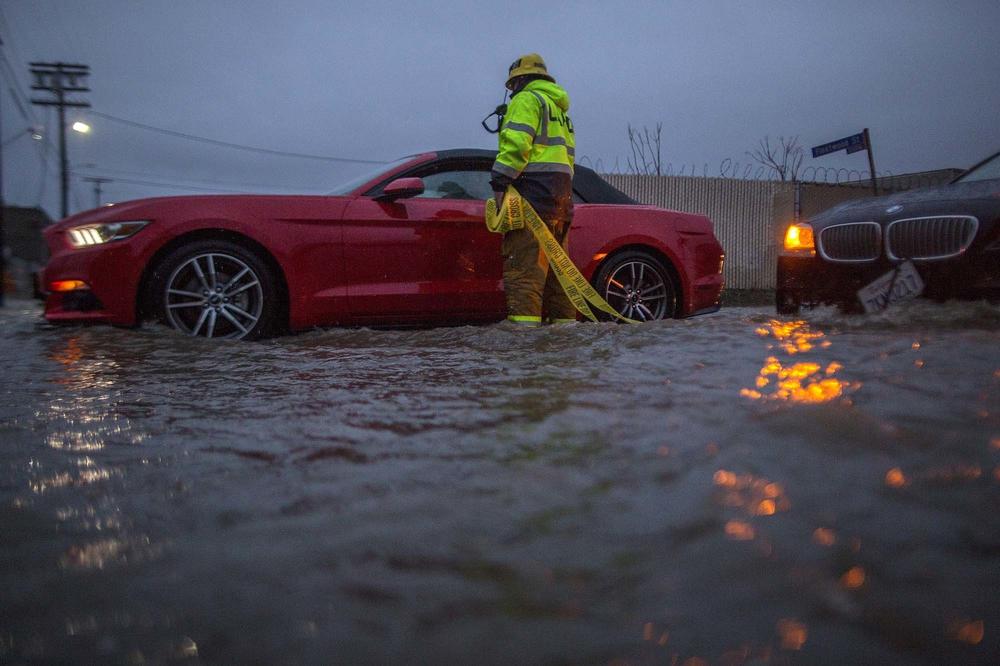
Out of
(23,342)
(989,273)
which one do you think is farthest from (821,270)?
(23,342)

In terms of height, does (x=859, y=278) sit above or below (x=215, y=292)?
above

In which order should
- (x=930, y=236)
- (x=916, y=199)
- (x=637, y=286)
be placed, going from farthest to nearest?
(x=637, y=286), (x=916, y=199), (x=930, y=236)

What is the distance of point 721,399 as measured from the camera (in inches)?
71.2

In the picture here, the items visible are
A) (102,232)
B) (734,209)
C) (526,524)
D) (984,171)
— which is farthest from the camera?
(734,209)

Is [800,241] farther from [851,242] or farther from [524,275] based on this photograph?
[524,275]

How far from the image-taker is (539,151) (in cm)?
461

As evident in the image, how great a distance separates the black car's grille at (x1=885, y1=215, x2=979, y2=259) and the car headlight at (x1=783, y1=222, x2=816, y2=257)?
0.46 m

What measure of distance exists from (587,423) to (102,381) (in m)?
1.98

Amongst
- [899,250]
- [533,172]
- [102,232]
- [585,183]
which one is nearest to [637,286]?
[585,183]

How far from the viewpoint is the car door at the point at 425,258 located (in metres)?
4.48

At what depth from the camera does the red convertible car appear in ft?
13.5

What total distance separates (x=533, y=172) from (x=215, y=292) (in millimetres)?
2028

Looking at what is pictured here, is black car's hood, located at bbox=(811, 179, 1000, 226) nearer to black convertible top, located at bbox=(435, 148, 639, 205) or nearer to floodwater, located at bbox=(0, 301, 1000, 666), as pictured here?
black convertible top, located at bbox=(435, 148, 639, 205)

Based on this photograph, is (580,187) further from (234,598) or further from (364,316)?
(234,598)
